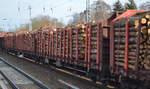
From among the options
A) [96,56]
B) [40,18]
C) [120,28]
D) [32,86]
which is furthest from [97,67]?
[40,18]

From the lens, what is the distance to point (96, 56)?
35.4ft

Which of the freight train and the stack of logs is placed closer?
the stack of logs

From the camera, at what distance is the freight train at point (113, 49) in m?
7.76

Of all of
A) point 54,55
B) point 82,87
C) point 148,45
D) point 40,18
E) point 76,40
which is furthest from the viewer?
point 40,18

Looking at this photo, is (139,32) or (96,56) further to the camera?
(96,56)

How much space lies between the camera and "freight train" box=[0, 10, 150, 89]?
7.76 metres

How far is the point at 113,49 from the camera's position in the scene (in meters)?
9.44

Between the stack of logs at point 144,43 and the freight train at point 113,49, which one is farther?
the freight train at point 113,49

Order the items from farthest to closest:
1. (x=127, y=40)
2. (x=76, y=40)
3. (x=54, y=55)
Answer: (x=54, y=55) < (x=76, y=40) < (x=127, y=40)

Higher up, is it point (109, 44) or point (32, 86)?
point (109, 44)

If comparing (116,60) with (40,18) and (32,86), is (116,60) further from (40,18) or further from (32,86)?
(40,18)

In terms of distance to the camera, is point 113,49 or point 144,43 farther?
point 113,49

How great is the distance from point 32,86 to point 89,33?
141 inches

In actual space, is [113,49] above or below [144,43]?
below
